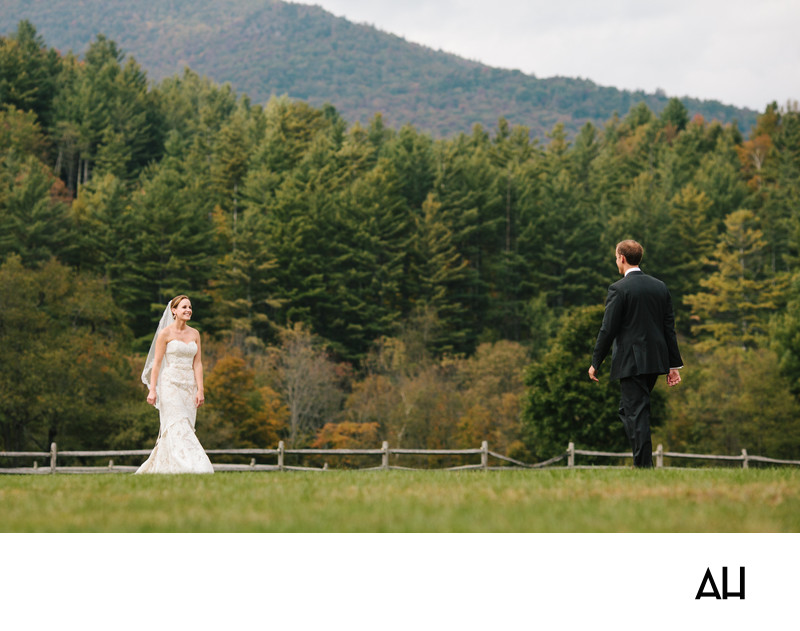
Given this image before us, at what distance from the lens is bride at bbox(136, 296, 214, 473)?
43.3ft

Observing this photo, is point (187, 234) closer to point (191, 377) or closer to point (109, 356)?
point (109, 356)

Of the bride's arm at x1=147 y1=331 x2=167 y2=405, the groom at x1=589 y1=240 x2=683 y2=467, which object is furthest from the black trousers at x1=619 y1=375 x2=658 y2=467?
the bride's arm at x1=147 y1=331 x2=167 y2=405

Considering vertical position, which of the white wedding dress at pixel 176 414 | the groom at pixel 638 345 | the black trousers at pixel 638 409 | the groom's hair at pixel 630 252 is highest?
the groom's hair at pixel 630 252

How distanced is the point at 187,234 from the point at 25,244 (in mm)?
11510

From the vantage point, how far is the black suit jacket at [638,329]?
1013 centimetres

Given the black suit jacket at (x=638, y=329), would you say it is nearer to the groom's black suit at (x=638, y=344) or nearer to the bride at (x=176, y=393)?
the groom's black suit at (x=638, y=344)

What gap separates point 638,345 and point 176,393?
657cm

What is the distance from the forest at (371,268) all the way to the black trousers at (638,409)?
32.3 m

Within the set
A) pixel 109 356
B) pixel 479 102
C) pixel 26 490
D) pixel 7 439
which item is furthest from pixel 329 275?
pixel 479 102

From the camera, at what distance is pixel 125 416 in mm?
46219

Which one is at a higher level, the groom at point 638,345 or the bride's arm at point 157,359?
the groom at point 638,345

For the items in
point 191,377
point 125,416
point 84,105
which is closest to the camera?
point 191,377
